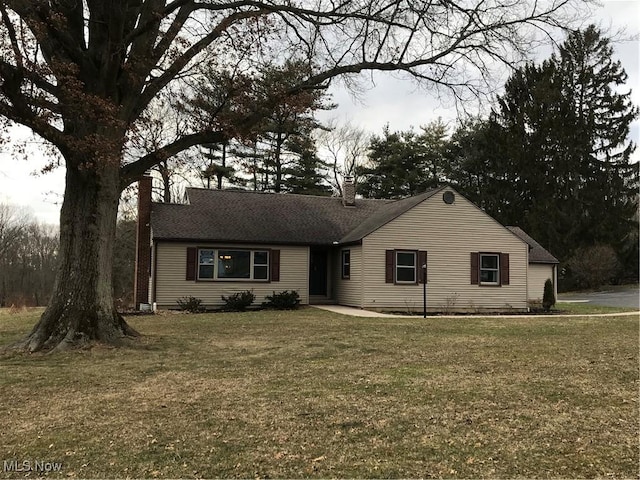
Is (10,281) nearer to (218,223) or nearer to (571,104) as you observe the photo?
(218,223)

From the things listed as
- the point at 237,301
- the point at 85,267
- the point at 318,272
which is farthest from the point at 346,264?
the point at 85,267

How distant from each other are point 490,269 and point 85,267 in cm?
1483

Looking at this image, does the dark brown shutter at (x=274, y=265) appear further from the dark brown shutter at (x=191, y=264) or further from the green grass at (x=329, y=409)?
the green grass at (x=329, y=409)

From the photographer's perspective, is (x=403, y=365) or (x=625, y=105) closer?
(x=403, y=365)

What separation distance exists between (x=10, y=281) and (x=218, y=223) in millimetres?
21581

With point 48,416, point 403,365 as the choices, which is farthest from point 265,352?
point 48,416

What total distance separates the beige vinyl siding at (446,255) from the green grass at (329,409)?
871cm

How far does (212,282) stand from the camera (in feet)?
62.0

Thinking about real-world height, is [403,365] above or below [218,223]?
below

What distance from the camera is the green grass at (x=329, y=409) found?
13.0 feet

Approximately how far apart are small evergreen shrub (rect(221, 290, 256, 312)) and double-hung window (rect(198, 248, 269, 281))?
782 mm

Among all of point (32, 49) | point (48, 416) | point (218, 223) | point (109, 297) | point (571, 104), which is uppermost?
point (571, 104)

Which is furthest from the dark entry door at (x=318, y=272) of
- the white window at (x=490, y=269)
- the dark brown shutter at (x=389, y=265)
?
the white window at (x=490, y=269)

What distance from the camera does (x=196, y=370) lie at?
7.46m
